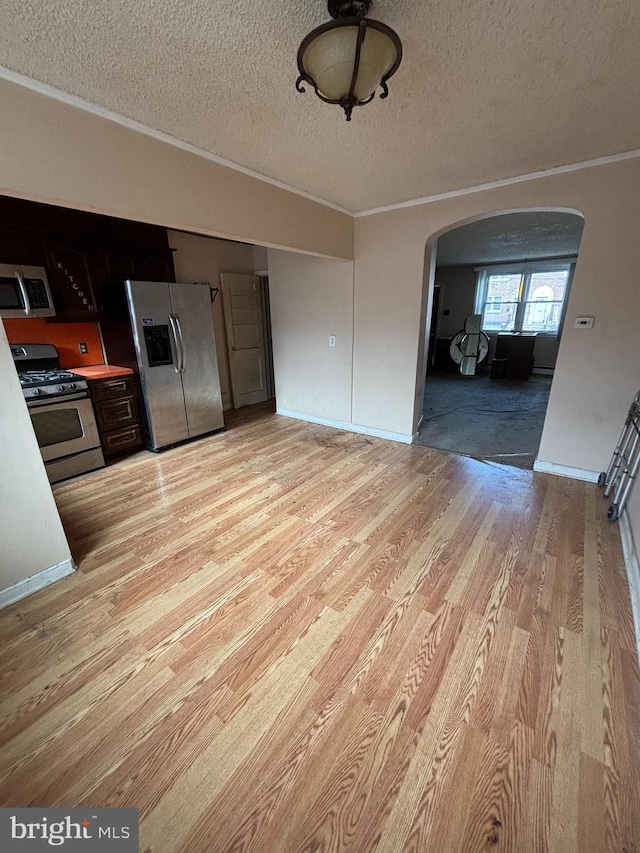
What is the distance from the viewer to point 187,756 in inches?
45.7

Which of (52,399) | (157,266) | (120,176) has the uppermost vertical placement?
(120,176)

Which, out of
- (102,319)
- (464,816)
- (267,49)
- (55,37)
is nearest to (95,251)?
(102,319)

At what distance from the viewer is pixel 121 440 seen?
3539 millimetres

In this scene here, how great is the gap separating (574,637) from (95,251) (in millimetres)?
4714

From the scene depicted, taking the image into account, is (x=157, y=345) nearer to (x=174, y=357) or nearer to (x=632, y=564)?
(x=174, y=357)

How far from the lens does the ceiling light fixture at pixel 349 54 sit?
1.14 metres

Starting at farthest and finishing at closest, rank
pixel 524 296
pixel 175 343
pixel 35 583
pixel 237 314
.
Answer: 1. pixel 524 296
2. pixel 237 314
3. pixel 175 343
4. pixel 35 583

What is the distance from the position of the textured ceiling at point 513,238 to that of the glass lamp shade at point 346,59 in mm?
2814

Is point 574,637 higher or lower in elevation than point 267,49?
lower

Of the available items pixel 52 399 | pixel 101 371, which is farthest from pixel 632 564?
pixel 101 371

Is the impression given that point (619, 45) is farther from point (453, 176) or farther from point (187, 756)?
point (187, 756)

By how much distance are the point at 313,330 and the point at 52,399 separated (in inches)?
113

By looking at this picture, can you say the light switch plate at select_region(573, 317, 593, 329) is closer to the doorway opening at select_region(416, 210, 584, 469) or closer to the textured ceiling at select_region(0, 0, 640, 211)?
the textured ceiling at select_region(0, 0, 640, 211)

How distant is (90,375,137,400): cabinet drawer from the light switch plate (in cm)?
423
